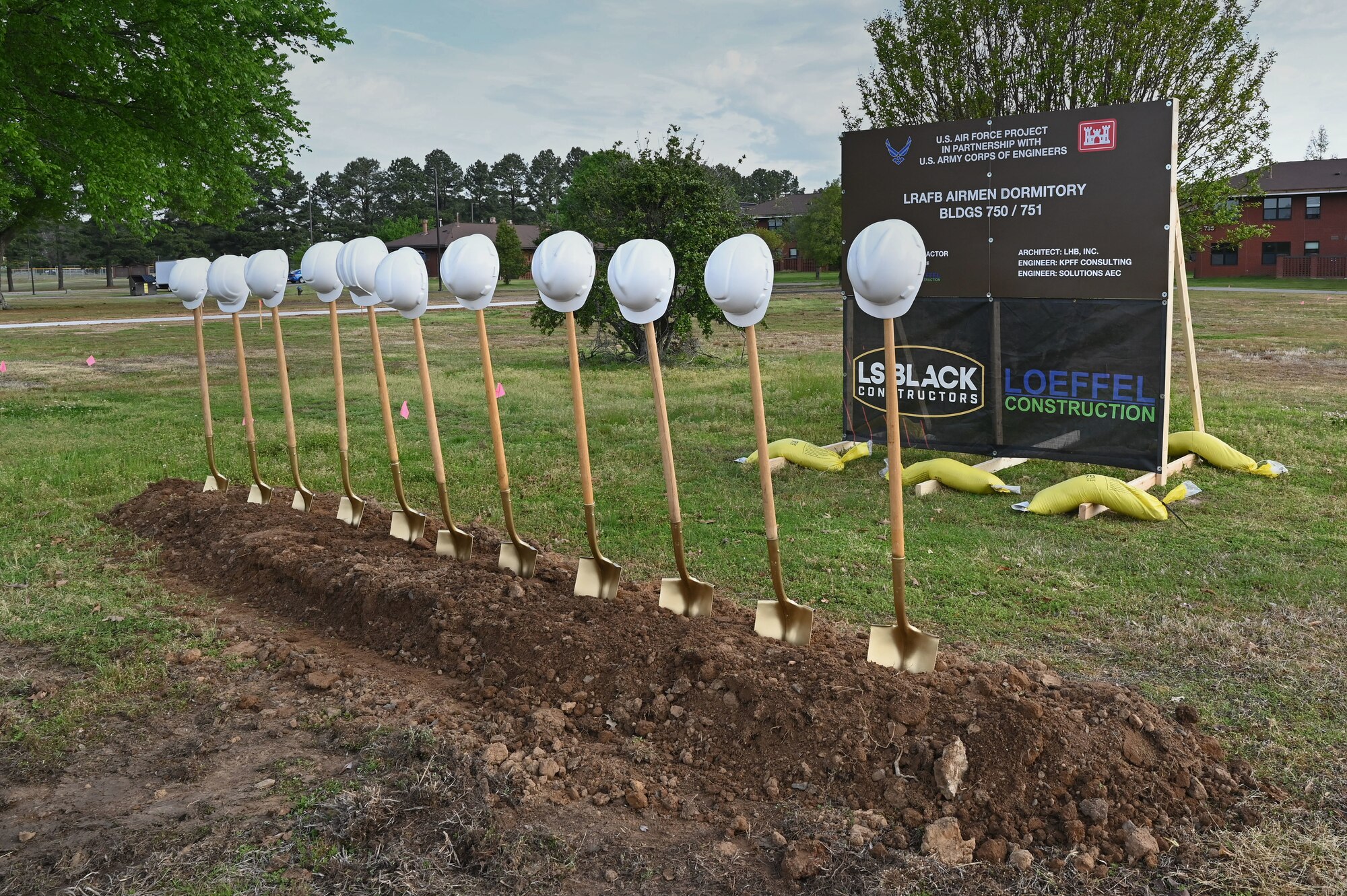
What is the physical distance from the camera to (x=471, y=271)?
541 cm

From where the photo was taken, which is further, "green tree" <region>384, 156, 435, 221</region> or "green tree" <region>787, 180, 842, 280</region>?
"green tree" <region>384, 156, 435, 221</region>

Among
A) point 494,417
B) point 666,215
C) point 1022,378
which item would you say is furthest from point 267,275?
point 666,215

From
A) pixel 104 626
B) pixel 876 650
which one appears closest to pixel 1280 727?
pixel 876 650

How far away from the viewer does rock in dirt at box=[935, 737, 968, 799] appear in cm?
350

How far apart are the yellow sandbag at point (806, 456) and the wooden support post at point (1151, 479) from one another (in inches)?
88.2

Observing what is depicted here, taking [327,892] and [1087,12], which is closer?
[327,892]

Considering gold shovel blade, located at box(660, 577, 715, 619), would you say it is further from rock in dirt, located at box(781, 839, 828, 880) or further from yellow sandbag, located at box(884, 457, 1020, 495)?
yellow sandbag, located at box(884, 457, 1020, 495)

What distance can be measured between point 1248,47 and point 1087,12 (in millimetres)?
2803

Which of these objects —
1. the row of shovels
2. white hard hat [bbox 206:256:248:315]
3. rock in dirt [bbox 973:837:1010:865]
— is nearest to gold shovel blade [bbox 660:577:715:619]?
the row of shovels

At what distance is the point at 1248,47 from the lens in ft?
60.3

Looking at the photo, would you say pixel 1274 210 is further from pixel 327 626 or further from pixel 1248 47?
pixel 327 626

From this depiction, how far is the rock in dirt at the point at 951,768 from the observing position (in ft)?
11.5

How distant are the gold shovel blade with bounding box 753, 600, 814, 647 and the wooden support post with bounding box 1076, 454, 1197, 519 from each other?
11.8ft

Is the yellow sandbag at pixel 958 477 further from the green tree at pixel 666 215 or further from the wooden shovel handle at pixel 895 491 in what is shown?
the green tree at pixel 666 215
